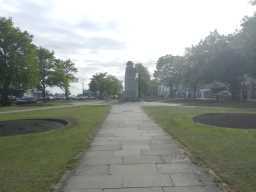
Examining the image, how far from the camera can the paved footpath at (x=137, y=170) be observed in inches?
180

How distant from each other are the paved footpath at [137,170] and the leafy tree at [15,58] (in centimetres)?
3276

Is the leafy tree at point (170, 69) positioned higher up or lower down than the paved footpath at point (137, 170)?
higher up

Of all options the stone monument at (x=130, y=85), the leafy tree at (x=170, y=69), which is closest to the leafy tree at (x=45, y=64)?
the stone monument at (x=130, y=85)

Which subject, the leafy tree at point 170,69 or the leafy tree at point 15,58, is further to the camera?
the leafy tree at point 170,69

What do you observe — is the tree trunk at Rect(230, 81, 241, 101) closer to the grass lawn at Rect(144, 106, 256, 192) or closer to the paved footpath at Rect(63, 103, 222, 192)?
the grass lawn at Rect(144, 106, 256, 192)

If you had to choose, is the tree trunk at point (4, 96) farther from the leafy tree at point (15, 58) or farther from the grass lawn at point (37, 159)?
the grass lawn at point (37, 159)

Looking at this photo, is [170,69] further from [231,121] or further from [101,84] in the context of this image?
[231,121]

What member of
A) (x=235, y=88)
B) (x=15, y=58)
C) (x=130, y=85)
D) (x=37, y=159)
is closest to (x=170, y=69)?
(x=235, y=88)

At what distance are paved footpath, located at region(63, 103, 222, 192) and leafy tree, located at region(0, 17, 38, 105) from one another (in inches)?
1290

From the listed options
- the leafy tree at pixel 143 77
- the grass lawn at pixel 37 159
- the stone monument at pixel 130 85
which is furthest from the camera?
the leafy tree at pixel 143 77

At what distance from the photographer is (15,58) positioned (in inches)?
1484

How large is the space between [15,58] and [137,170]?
36396 millimetres

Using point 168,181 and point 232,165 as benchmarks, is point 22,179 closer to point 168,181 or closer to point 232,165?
point 168,181

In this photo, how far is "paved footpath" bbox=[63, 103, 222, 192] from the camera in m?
4.57
